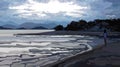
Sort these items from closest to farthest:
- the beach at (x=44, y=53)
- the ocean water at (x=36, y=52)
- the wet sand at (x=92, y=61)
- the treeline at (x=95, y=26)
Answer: the wet sand at (x=92, y=61)
the beach at (x=44, y=53)
the ocean water at (x=36, y=52)
the treeline at (x=95, y=26)

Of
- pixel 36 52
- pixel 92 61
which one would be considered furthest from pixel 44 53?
pixel 92 61

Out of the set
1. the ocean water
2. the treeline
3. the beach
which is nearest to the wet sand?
the beach

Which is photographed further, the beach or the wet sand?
the beach

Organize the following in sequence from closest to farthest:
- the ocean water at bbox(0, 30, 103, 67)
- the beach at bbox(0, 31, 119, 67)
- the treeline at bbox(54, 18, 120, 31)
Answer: the beach at bbox(0, 31, 119, 67) → the ocean water at bbox(0, 30, 103, 67) → the treeline at bbox(54, 18, 120, 31)

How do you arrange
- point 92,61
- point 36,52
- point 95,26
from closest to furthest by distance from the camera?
point 92,61 < point 36,52 < point 95,26

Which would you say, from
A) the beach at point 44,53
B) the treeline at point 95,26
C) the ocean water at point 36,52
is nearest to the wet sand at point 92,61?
the beach at point 44,53

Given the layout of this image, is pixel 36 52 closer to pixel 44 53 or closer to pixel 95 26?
pixel 44 53

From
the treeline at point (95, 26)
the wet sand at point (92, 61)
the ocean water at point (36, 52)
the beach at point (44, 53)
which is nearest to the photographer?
the wet sand at point (92, 61)

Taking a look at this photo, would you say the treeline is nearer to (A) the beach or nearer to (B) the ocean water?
(A) the beach

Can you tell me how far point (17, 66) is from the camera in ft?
51.5

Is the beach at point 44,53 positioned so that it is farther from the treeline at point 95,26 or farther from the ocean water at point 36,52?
the treeline at point 95,26

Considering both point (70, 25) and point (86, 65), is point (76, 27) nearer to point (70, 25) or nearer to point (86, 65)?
point (70, 25)

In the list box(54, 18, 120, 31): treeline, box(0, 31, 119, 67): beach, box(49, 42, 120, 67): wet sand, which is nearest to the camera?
box(49, 42, 120, 67): wet sand

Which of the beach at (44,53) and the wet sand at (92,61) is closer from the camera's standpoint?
the wet sand at (92,61)
